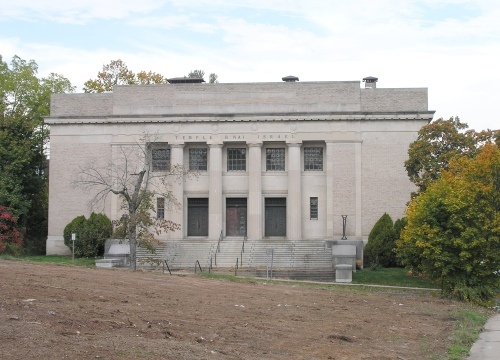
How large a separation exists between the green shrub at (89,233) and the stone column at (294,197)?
11.5 m

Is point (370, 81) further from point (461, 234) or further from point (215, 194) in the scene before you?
point (461, 234)

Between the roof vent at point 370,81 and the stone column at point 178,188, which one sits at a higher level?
the roof vent at point 370,81

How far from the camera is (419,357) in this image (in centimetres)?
1530

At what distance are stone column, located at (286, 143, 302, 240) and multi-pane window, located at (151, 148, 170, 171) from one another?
8.16 m

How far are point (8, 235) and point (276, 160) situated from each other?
58.2 feet

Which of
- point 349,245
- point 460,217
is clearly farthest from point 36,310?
point 349,245

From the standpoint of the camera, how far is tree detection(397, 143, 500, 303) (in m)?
30.4

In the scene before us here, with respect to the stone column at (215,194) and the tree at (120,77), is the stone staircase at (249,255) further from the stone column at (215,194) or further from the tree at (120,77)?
the tree at (120,77)

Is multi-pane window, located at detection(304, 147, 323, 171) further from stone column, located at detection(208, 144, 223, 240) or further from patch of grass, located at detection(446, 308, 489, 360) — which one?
patch of grass, located at detection(446, 308, 489, 360)

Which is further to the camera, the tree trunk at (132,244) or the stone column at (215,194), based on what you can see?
the stone column at (215,194)

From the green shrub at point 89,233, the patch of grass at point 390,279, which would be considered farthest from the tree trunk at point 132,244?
the green shrub at point 89,233

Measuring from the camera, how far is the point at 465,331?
20.0 meters

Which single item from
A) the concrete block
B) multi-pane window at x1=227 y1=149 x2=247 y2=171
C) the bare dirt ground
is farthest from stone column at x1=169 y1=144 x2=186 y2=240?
the bare dirt ground

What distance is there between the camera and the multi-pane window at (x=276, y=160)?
5103 centimetres
